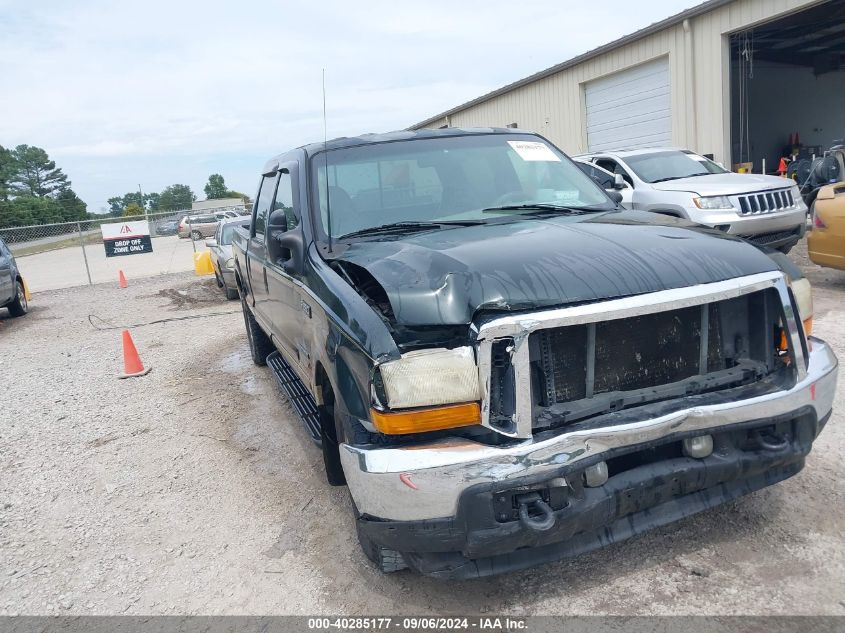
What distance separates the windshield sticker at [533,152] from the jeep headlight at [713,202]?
558cm

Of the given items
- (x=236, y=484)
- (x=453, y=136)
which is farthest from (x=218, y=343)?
(x=453, y=136)

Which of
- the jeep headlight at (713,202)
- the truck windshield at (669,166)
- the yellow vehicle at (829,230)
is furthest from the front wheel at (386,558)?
the truck windshield at (669,166)

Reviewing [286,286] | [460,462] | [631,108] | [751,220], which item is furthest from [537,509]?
[631,108]

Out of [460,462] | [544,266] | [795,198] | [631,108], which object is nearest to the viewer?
[460,462]

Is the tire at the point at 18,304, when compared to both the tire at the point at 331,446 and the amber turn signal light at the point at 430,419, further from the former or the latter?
the amber turn signal light at the point at 430,419

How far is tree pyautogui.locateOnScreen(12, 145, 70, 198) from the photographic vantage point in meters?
84.9

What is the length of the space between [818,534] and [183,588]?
287cm

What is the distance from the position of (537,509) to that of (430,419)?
0.49 m

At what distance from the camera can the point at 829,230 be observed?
24.1 ft

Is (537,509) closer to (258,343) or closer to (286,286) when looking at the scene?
(286,286)

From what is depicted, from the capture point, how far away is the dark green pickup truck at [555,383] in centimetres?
237

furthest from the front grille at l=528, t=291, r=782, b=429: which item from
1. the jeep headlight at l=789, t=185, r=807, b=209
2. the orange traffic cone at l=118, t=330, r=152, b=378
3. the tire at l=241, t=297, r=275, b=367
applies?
the jeep headlight at l=789, t=185, r=807, b=209

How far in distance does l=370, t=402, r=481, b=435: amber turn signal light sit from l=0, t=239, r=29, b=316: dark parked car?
11896 mm

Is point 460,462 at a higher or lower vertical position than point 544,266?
lower
